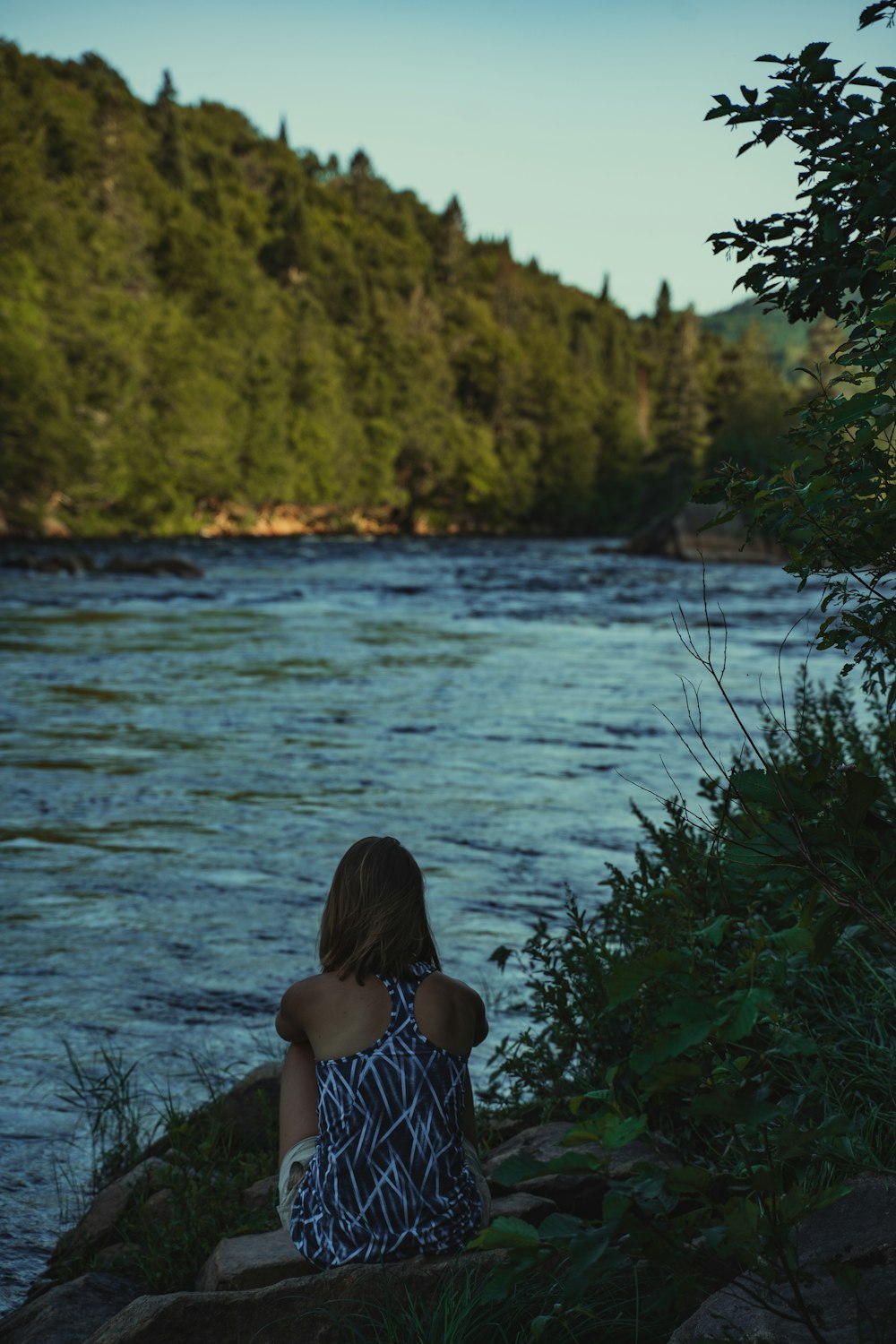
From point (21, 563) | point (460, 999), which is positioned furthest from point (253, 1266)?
point (21, 563)

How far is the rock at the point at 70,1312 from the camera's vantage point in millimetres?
3090

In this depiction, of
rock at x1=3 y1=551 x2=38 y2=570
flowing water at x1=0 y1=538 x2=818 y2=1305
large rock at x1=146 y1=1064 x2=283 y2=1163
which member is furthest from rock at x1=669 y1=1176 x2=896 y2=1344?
rock at x1=3 y1=551 x2=38 y2=570

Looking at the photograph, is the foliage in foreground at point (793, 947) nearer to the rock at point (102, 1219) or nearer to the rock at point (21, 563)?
the rock at point (102, 1219)

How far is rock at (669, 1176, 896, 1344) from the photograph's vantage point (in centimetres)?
210

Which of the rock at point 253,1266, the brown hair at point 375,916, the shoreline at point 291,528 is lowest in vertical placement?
the rock at point 253,1266

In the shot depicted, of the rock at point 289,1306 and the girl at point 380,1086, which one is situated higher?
the girl at point 380,1086

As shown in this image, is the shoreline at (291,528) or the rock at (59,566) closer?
the rock at (59,566)

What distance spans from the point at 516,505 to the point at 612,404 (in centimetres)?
2147

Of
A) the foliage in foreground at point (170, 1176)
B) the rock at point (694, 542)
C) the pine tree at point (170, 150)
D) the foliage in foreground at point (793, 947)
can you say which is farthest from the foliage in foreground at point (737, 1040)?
the pine tree at point (170, 150)

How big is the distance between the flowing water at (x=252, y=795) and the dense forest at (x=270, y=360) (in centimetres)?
843

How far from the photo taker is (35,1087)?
16.2 feet

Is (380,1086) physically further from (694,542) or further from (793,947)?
(694,542)

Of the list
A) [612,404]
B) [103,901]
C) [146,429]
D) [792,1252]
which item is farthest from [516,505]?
[792,1252]

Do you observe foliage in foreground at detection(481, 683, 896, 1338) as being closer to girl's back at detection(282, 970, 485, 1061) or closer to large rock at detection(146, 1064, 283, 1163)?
girl's back at detection(282, 970, 485, 1061)
